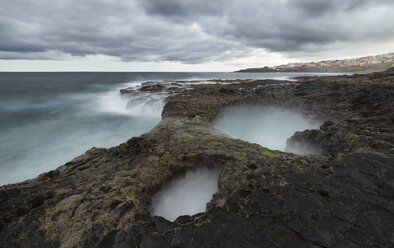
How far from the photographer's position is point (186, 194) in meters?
4.57

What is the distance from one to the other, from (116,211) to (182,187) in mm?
1843

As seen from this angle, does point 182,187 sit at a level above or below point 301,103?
below

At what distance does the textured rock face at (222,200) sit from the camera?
9.14ft

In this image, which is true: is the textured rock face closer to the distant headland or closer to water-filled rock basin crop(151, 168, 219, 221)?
water-filled rock basin crop(151, 168, 219, 221)

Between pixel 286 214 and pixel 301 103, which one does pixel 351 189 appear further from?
pixel 301 103

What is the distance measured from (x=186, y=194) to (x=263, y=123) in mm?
9253

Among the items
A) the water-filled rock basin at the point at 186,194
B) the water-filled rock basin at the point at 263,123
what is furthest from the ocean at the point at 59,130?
the water-filled rock basin at the point at 186,194

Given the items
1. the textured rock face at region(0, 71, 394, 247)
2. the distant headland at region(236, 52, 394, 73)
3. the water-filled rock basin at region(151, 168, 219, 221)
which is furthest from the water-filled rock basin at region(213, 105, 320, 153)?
the distant headland at region(236, 52, 394, 73)

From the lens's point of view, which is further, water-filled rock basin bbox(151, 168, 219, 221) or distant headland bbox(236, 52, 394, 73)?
distant headland bbox(236, 52, 394, 73)

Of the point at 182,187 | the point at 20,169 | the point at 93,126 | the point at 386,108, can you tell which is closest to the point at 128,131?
the point at 93,126

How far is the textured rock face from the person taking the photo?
9.14 ft

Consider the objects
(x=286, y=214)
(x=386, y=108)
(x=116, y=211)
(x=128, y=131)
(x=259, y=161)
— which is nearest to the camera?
(x=286, y=214)

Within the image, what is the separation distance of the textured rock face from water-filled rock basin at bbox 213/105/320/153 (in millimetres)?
4646

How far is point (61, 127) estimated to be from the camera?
52.6ft
